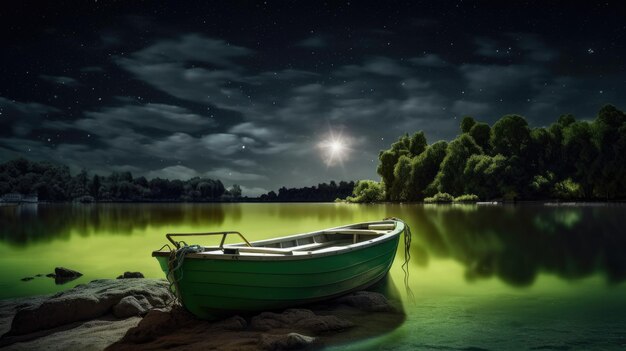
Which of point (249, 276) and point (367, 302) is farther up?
point (249, 276)

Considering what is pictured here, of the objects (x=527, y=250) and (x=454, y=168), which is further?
(x=454, y=168)

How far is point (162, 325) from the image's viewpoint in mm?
9891

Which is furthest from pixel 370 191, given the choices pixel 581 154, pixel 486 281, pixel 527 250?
pixel 486 281

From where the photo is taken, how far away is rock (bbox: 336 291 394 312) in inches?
463

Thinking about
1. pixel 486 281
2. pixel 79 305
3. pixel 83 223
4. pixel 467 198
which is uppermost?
pixel 467 198

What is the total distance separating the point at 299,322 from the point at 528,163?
294 feet

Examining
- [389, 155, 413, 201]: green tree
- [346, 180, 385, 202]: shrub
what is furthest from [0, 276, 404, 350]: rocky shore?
[346, 180, 385, 202]: shrub

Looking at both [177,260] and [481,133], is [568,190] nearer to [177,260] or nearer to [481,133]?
[481,133]

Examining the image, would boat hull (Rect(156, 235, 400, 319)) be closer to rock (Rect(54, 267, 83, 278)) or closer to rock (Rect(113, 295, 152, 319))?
rock (Rect(113, 295, 152, 319))

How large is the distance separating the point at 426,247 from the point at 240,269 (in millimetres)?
17903

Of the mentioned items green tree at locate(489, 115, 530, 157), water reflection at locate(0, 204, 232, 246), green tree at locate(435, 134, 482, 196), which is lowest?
water reflection at locate(0, 204, 232, 246)

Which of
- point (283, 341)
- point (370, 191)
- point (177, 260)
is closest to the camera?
point (283, 341)

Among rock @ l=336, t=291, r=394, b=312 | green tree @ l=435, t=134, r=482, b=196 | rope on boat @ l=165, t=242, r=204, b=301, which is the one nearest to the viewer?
rope on boat @ l=165, t=242, r=204, b=301

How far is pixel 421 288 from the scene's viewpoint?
1521cm
